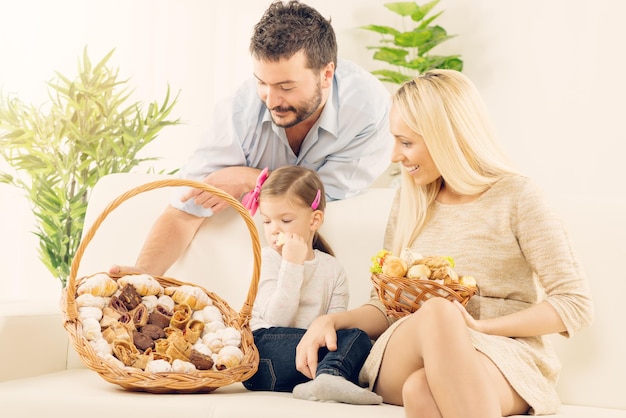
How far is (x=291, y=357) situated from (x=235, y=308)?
367 mm

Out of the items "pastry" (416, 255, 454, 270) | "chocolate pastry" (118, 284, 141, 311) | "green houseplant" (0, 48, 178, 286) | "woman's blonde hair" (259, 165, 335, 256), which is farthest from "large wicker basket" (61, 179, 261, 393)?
"green houseplant" (0, 48, 178, 286)

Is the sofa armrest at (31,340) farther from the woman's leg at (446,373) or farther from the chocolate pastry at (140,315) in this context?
the woman's leg at (446,373)

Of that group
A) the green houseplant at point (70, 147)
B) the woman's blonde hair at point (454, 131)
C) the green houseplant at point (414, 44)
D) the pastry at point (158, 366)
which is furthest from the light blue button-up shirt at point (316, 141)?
the green houseplant at point (414, 44)

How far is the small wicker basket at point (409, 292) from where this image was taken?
1.73 m

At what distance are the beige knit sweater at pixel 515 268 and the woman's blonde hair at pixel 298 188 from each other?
31cm

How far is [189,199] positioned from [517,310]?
3.25 feet

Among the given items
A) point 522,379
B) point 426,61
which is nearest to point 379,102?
point 522,379

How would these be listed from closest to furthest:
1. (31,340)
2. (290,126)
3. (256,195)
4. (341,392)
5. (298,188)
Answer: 1. (341,392)
2. (31,340)
3. (298,188)
4. (256,195)
5. (290,126)

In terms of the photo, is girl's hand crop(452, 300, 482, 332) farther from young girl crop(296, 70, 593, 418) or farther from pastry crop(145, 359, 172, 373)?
pastry crop(145, 359, 172, 373)

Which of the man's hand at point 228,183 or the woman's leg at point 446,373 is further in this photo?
the man's hand at point 228,183

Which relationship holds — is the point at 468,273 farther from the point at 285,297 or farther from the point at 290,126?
the point at 290,126

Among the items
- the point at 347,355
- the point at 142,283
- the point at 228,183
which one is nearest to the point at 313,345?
the point at 347,355

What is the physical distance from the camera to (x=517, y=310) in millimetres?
1846

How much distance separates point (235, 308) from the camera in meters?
2.21
